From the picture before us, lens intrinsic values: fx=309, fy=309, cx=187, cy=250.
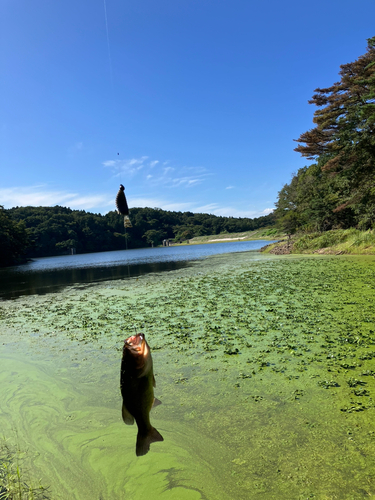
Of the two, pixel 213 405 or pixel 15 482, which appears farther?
pixel 213 405

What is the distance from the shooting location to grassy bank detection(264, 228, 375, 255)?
2237 cm

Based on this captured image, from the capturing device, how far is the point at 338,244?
1040 inches

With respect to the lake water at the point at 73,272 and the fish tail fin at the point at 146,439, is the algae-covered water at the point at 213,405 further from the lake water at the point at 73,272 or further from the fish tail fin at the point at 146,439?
the lake water at the point at 73,272

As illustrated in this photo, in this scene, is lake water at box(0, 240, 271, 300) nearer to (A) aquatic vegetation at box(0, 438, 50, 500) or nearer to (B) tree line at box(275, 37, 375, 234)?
(A) aquatic vegetation at box(0, 438, 50, 500)

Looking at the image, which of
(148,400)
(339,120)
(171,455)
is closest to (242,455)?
(171,455)

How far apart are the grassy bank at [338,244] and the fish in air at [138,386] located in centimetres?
2287

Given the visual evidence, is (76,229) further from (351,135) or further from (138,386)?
(138,386)

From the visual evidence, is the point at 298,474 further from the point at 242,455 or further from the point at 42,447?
the point at 42,447

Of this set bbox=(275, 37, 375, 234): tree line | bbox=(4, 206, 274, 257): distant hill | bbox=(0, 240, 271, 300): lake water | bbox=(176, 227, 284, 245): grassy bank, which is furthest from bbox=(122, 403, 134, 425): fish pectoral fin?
bbox=(176, 227, 284, 245): grassy bank

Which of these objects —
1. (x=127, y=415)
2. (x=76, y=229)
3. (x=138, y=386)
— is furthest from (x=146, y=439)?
(x=76, y=229)

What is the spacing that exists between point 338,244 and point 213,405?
84.2 ft

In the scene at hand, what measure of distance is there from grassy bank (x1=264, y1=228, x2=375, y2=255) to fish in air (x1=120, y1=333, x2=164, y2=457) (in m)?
22.9

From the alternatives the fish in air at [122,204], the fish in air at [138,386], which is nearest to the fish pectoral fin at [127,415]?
the fish in air at [138,386]

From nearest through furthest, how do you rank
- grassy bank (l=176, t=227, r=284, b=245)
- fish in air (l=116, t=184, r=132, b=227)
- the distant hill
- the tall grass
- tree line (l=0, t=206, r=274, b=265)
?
fish in air (l=116, t=184, r=132, b=227) → the tall grass → tree line (l=0, t=206, r=274, b=265) → the distant hill → grassy bank (l=176, t=227, r=284, b=245)
